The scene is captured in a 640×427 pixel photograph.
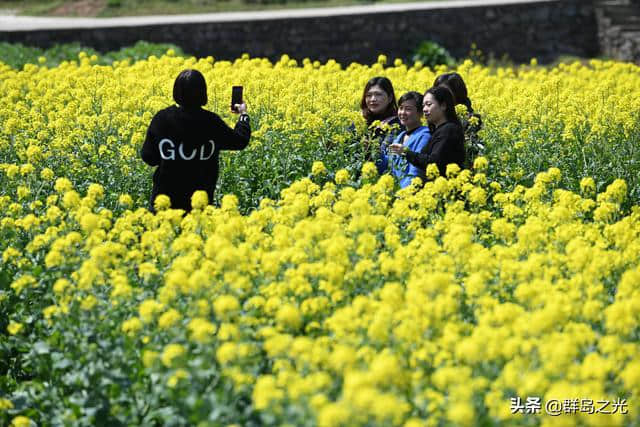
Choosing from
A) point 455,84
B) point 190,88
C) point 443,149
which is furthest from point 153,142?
point 455,84

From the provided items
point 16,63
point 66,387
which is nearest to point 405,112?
point 66,387

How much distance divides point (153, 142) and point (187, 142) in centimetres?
24

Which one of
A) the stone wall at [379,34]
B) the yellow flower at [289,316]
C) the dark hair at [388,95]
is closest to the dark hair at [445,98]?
the dark hair at [388,95]

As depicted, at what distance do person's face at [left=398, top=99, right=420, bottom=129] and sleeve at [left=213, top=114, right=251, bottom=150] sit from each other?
138 centimetres

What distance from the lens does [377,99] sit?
8.01 metres

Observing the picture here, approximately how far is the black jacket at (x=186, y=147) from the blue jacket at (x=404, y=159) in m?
1.46

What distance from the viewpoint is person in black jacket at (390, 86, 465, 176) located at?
7145 mm

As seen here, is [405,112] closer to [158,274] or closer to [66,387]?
[158,274]

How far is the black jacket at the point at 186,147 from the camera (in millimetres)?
6340

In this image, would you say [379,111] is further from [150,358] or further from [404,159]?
[150,358]

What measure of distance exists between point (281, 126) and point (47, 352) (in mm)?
4179

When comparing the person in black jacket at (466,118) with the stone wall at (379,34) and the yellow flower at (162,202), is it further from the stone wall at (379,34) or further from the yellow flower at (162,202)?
the stone wall at (379,34)

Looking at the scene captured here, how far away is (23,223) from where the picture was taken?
593cm

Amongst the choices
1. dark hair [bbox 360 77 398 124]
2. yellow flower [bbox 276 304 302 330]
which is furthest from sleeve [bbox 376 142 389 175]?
yellow flower [bbox 276 304 302 330]
